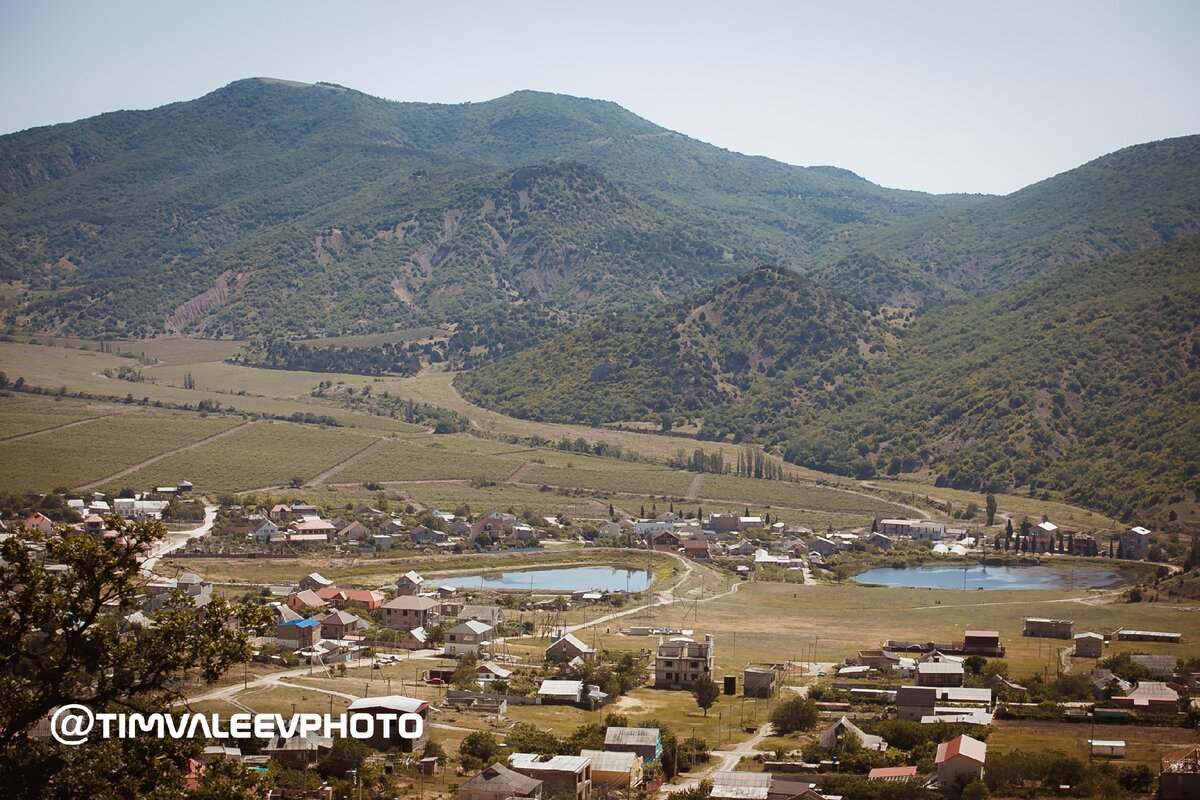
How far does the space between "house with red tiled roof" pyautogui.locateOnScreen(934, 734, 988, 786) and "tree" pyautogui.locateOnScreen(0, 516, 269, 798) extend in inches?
788

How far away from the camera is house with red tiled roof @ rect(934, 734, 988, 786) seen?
32062 mm

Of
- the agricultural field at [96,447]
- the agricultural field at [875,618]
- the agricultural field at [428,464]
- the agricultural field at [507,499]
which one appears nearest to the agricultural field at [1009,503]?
the agricultural field at [507,499]

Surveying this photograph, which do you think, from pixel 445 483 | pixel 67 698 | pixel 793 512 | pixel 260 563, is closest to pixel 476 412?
pixel 445 483

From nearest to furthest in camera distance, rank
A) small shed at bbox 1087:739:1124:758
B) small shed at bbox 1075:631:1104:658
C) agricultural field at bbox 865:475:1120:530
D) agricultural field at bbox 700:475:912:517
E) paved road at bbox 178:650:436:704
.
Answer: small shed at bbox 1087:739:1124:758
paved road at bbox 178:650:436:704
small shed at bbox 1075:631:1104:658
agricultural field at bbox 865:475:1120:530
agricultural field at bbox 700:475:912:517

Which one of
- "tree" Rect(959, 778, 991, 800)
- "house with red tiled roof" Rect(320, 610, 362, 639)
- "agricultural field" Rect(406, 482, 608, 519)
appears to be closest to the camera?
"tree" Rect(959, 778, 991, 800)

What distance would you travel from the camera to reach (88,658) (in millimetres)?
15625

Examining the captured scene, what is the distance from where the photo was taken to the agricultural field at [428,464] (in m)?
99.4

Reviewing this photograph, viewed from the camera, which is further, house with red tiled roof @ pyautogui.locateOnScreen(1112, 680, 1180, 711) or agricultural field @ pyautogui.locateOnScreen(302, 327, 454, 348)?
agricultural field @ pyautogui.locateOnScreen(302, 327, 454, 348)

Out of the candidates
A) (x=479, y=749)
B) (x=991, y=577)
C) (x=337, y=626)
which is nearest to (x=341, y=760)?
(x=479, y=749)

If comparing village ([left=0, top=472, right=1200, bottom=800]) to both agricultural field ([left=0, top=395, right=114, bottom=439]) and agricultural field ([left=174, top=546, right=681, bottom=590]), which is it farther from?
agricultural field ([left=0, top=395, right=114, bottom=439])

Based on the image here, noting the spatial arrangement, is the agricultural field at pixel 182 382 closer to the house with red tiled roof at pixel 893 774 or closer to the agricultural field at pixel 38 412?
the agricultural field at pixel 38 412

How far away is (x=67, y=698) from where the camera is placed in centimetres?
1526

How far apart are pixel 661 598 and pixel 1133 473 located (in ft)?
150

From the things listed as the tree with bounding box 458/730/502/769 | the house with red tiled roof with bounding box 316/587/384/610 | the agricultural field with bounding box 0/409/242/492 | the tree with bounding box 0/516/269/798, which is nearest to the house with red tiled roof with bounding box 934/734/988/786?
the tree with bounding box 458/730/502/769
